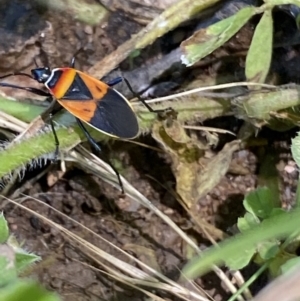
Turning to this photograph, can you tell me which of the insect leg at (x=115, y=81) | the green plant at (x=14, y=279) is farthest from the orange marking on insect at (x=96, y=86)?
the green plant at (x=14, y=279)

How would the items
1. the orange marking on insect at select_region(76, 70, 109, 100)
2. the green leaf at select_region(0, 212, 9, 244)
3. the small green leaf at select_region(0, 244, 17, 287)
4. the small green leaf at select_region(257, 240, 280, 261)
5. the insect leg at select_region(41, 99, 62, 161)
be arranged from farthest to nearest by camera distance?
the orange marking on insect at select_region(76, 70, 109, 100) < the insect leg at select_region(41, 99, 62, 161) < the small green leaf at select_region(257, 240, 280, 261) < the green leaf at select_region(0, 212, 9, 244) < the small green leaf at select_region(0, 244, 17, 287)

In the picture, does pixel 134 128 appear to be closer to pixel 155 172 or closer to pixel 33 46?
pixel 155 172

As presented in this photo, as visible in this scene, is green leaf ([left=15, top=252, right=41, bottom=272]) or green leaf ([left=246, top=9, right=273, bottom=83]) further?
green leaf ([left=246, top=9, right=273, bottom=83])

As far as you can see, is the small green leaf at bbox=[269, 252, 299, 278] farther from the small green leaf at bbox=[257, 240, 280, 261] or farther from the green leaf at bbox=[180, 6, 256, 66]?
the green leaf at bbox=[180, 6, 256, 66]

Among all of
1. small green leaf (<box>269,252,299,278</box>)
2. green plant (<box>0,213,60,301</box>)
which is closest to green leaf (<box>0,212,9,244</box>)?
green plant (<box>0,213,60,301</box>)

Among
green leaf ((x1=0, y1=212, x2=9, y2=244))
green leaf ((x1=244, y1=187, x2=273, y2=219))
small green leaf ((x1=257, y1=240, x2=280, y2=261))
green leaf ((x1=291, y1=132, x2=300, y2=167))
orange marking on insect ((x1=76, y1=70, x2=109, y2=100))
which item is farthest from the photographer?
orange marking on insect ((x1=76, y1=70, x2=109, y2=100))

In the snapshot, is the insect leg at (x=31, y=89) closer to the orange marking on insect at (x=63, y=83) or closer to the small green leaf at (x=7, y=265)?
the orange marking on insect at (x=63, y=83)
